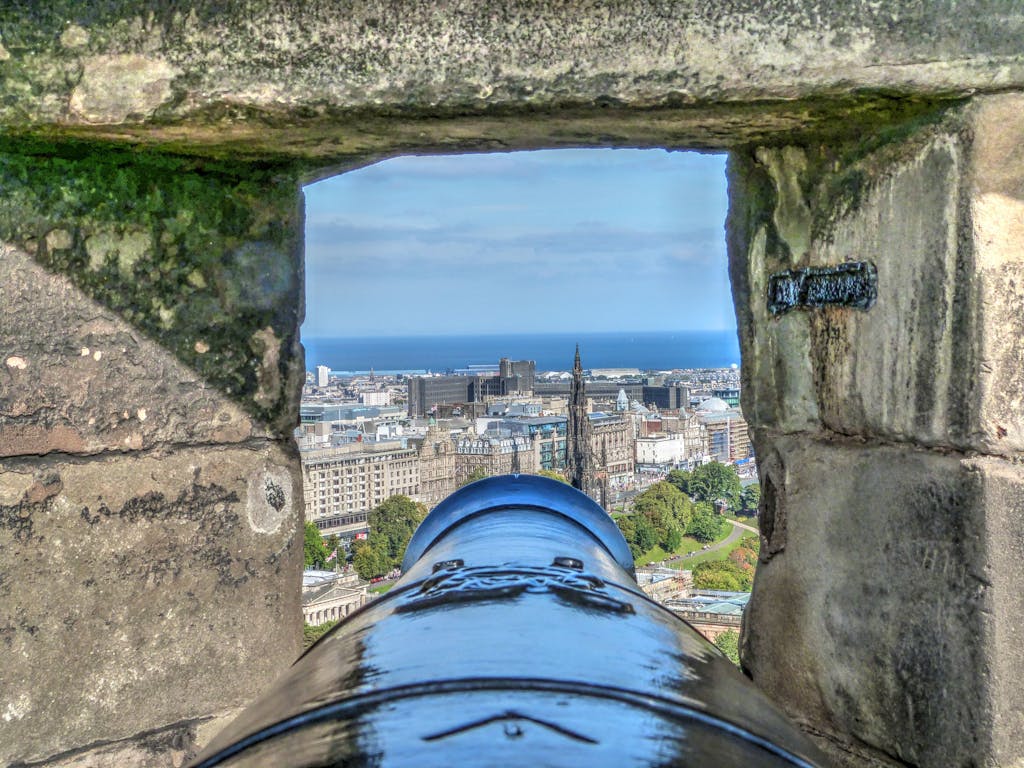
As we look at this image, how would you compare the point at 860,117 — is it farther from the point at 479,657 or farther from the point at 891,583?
the point at 479,657

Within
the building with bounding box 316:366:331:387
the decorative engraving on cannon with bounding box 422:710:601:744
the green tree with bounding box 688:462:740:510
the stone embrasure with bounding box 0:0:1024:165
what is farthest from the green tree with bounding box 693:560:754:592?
the building with bounding box 316:366:331:387

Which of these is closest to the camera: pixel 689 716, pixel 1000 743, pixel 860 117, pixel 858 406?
pixel 689 716

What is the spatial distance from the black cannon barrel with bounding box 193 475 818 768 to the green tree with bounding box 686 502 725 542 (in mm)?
38714

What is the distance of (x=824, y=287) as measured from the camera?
5.59ft

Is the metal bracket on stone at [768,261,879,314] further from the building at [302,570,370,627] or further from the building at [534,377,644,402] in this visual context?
the building at [534,377,644,402]

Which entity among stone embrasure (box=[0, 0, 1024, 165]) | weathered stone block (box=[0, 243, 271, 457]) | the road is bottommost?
the road

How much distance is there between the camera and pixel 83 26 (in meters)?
1.48

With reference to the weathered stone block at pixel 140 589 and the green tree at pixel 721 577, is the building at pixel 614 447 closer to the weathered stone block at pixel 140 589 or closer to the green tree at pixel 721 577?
the green tree at pixel 721 577

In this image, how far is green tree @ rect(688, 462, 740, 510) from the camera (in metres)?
44.9

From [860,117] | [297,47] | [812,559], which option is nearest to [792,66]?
[860,117]

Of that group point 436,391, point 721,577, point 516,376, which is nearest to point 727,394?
point 516,376

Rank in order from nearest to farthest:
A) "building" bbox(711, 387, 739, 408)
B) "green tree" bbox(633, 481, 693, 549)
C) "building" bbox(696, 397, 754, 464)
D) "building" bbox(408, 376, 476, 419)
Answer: "green tree" bbox(633, 481, 693, 549)
"building" bbox(696, 397, 754, 464)
"building" bbox(408, 376, 476, 419)
"building" bbox(711, 387, 739, 408)

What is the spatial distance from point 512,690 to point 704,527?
3923cm

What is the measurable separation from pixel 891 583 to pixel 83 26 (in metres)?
1.22
